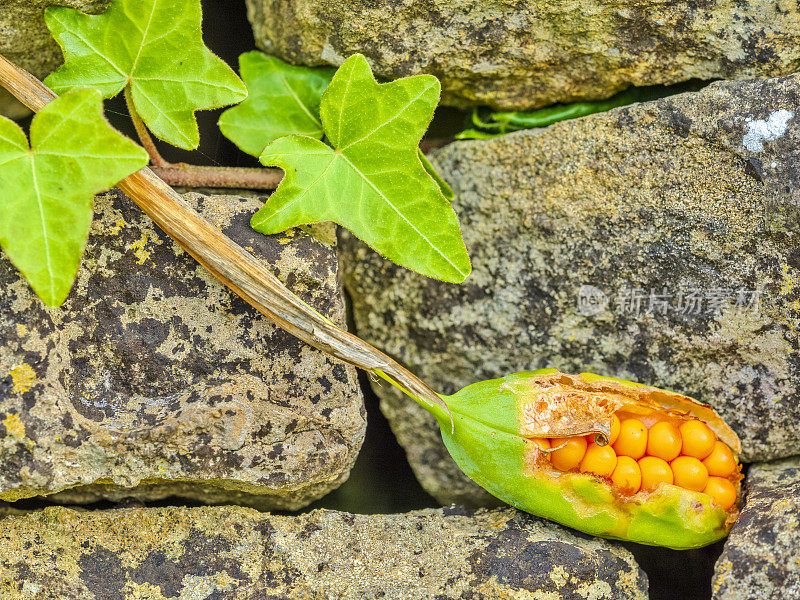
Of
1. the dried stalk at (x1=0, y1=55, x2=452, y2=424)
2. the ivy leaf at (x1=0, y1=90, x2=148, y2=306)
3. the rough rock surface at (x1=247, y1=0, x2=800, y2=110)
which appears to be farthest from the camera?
the rough rock surface at (x1=247, y1=0, x2=800, y2=110)

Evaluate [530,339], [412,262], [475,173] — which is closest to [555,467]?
[530,339]

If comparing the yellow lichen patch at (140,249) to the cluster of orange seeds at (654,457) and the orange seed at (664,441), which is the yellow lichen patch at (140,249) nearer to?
the cluster of orange seeds at (654,457)

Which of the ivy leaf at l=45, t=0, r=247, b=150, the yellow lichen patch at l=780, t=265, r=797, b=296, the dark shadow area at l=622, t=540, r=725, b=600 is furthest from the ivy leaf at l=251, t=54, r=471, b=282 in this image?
the dark shadow area at l=622, t=540, r=725, b=600

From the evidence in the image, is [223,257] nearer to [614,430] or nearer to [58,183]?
[58,183]

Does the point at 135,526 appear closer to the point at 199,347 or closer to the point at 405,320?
the point at 199,347

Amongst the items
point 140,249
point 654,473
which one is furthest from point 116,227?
point 654,473

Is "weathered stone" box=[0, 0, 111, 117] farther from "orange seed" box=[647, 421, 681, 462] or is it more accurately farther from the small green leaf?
"orange seed" box=[647, 421, 681, 462]

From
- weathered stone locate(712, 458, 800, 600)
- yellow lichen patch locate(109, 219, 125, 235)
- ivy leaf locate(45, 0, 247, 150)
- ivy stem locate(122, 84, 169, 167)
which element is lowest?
weathered stone locate(712, 458, 800, 600)
